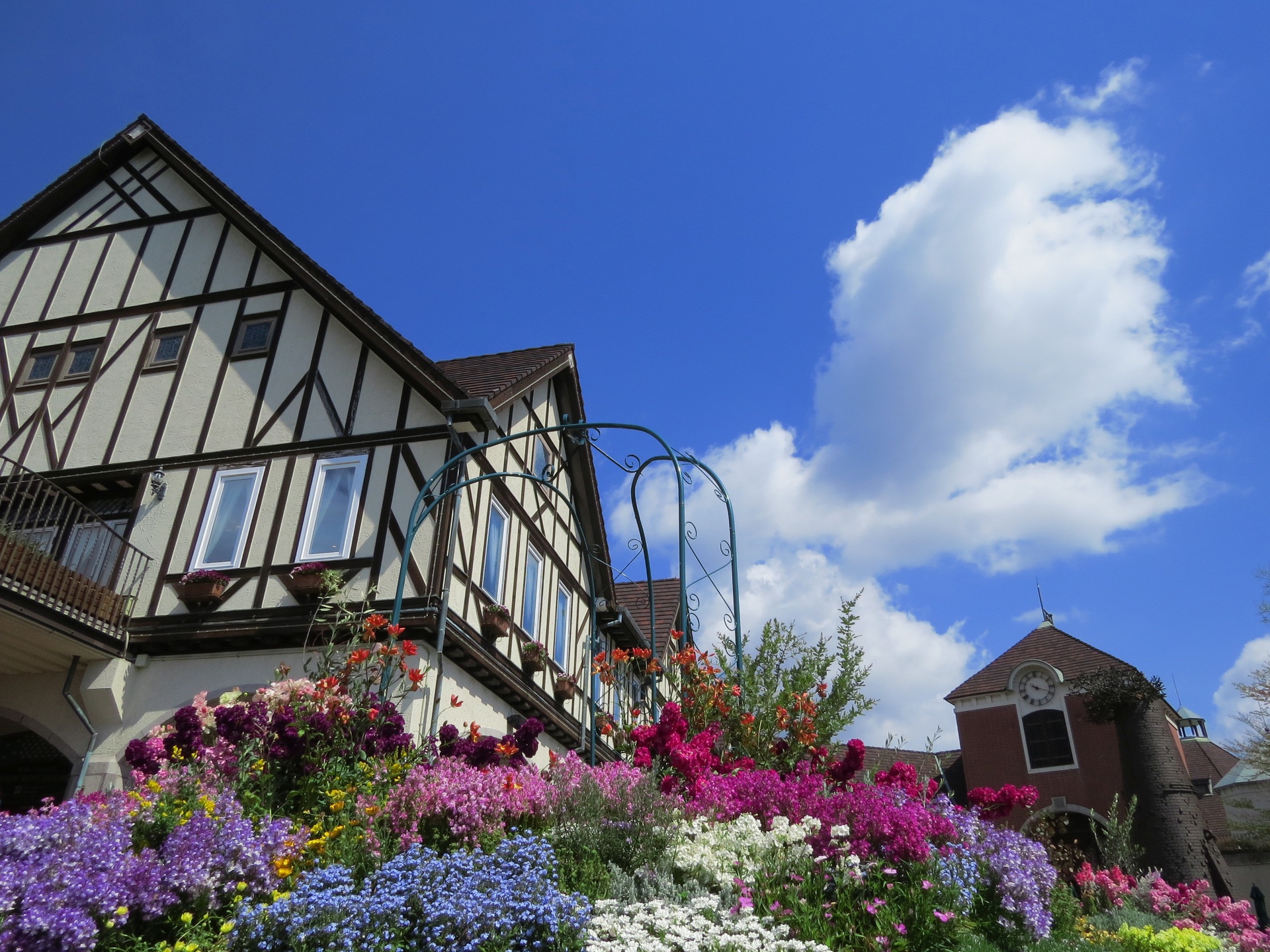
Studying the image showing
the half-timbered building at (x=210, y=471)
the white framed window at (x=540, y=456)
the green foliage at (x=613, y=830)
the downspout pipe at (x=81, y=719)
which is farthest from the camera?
the white framed window at (x=540, y=456)

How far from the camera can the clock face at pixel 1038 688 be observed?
31.5 meters

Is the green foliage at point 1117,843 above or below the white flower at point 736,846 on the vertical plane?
above

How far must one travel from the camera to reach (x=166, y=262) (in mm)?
14000

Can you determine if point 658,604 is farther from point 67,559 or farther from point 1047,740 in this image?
point 1047,740

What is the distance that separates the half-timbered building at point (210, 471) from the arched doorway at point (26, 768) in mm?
50

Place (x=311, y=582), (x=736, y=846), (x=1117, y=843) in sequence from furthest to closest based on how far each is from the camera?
(x=311, y=582) < (x=1117, y=843) < (x=736, y=846)

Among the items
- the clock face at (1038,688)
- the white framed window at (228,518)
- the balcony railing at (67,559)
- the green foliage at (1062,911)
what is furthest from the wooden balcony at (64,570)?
the clock face at (1038,688)

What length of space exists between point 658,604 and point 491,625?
41.4 ft

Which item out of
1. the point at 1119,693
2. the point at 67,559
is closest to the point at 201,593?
the point at 67,559

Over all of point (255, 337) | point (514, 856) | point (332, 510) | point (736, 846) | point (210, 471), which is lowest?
point (514, 856)

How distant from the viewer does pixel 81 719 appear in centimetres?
1063

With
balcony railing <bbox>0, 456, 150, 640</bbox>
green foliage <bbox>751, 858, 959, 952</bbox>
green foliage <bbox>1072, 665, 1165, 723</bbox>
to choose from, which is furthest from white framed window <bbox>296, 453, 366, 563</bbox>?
green foliage <bbox>1072, 665, 1165, 723</bbox>

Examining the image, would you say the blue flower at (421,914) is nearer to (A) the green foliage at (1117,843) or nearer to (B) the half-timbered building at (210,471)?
(B) the half-timbered building at (210,471)

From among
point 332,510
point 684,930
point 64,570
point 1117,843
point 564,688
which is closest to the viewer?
point 684,930
